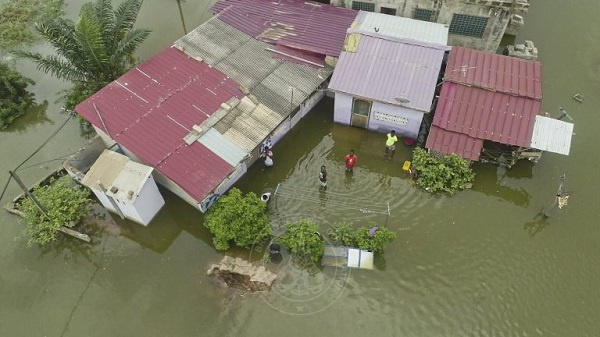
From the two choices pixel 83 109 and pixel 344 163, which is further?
pixel 344 163

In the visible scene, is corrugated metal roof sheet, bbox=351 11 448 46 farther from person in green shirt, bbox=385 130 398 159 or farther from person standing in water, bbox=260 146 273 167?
person standing in water, bbox=260 146 273 167

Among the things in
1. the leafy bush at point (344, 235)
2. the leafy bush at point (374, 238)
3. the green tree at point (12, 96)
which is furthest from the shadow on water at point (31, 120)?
the leafy bush at point (374, 238)

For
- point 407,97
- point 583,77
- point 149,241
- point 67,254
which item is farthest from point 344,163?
point 583,77

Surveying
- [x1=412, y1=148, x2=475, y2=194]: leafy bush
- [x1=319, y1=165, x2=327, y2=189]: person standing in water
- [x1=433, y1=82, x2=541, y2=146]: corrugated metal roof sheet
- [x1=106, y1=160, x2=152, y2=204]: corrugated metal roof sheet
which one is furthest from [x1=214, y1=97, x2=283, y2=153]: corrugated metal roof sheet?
[x1=433, y1=82, x2=541, y2=146]: corrugated metal roof sheet

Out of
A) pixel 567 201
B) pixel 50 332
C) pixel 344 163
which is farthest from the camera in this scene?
pixel 344 163

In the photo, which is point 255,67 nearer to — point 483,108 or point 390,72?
point 390,72

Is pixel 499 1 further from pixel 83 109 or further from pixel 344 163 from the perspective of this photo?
pixel 83 109

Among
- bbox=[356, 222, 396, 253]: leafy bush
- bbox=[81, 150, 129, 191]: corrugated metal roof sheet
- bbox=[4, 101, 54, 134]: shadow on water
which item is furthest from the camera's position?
bbox=[4, 101, 54, 134]: shadow on water
